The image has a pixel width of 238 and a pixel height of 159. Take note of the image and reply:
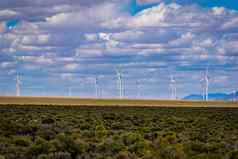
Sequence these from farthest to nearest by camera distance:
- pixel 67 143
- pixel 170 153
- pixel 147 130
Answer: pixel 147 130
pixel 67 143
pixel 170 153

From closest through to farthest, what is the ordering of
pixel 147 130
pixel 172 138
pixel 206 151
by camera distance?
pixel 206 151 < pixel 172 138 < pixel 147 130

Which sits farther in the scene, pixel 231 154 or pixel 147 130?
pixel 147 130

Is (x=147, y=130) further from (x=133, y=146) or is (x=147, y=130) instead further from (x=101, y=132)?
(x=133, y=146)

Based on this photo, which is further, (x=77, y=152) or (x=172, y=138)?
(x=172, y=138)

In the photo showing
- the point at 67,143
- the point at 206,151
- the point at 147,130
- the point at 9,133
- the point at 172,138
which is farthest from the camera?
the point at 147,130

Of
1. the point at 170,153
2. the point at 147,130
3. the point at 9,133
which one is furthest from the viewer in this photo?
the point at 147,130

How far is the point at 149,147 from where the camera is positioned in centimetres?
2244

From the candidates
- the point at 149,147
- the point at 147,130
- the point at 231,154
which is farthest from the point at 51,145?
A: the point at 147,130

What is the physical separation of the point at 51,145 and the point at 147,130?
14934 millimetres

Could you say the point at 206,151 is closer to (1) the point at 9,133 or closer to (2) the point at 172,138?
(2) the point at 172,138

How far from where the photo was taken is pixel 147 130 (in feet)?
114

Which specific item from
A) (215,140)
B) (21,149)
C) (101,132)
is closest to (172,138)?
(215,140)

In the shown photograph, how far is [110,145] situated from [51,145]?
8.93ft

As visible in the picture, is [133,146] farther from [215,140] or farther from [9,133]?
[9,133]
